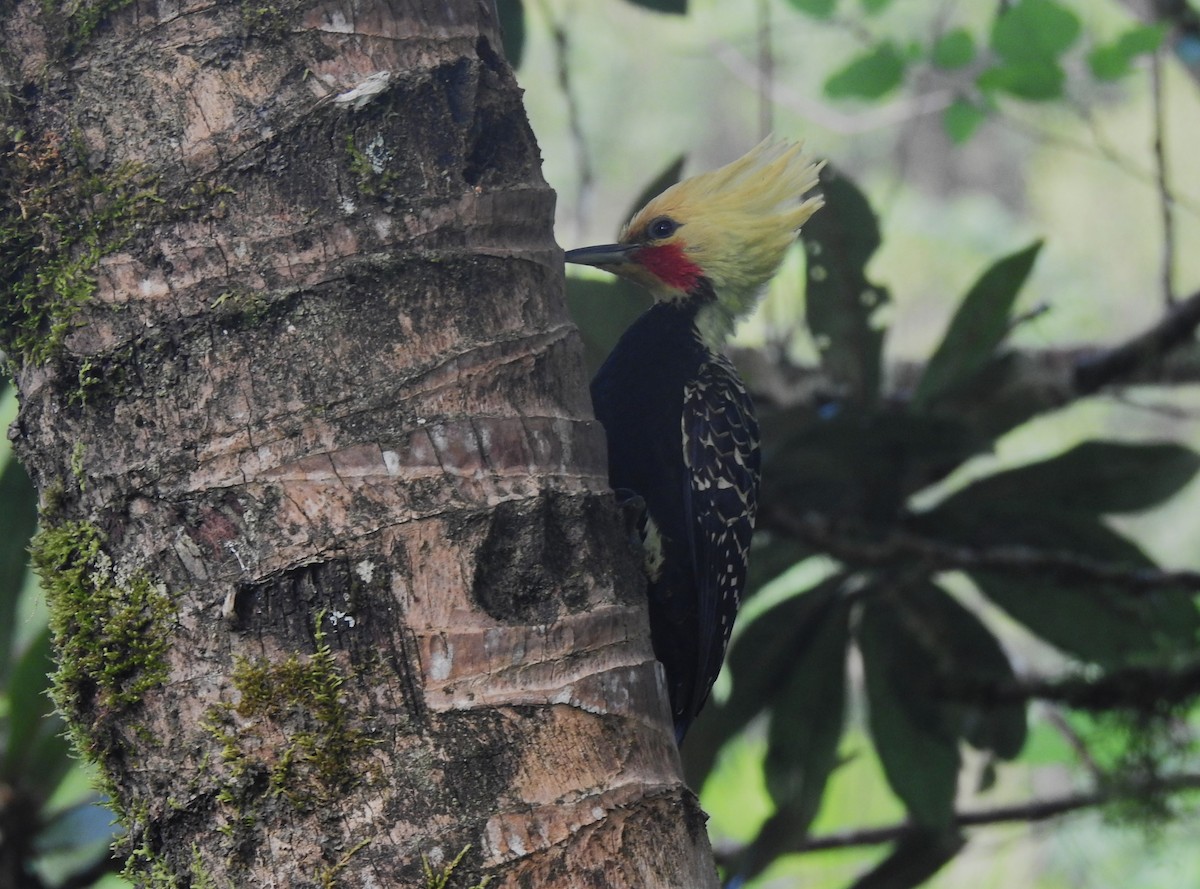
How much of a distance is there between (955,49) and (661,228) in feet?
3.24

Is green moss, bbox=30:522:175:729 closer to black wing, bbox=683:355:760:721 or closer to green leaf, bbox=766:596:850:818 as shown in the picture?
black wing, bbox=683:355:760:721

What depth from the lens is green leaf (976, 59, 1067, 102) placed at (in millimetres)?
3182

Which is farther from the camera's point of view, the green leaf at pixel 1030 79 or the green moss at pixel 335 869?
the green leaf at pixel 1030 79

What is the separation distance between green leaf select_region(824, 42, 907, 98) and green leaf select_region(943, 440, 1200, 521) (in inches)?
47.0

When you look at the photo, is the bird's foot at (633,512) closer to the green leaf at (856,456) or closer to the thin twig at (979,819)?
the green leaf at (856,456)

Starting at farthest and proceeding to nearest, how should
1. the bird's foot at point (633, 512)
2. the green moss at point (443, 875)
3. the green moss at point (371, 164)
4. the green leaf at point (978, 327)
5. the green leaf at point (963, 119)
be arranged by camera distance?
1. the green leaf at point (963, 119)
2. the green leaf at point (978, 327)
3. the bird's foot at point (633, 512)
4. the green moss at point (371, 164)
5. the green moss at point (443, 875)

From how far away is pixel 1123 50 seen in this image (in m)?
3.11

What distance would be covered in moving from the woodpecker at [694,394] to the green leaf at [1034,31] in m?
0.65

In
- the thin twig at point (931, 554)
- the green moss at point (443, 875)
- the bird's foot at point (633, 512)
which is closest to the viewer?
the green moss at point (443, 875)

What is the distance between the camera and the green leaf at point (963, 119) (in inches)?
140

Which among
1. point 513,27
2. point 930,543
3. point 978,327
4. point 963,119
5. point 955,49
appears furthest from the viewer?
point 963,119

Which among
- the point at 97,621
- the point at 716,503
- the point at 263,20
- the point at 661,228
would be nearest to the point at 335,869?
the point at 97,621

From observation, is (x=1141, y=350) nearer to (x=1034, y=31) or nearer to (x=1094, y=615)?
(x=1094, y=615)

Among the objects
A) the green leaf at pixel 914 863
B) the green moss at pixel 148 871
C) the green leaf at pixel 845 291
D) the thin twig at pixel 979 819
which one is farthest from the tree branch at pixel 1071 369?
the green moss at pixel 148 871
